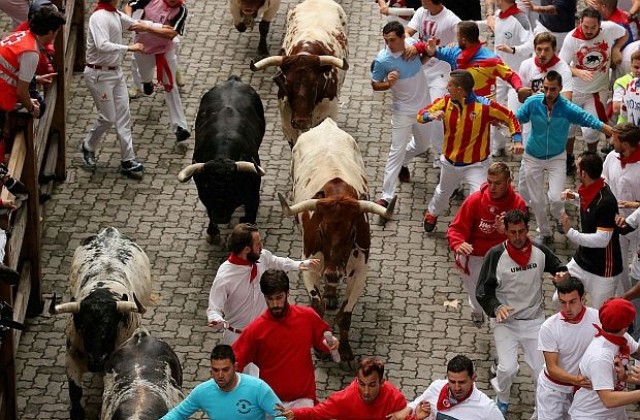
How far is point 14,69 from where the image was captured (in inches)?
578

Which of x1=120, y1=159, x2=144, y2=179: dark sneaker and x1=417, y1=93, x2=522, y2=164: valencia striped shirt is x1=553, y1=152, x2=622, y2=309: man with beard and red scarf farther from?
x1=120, y1=159, x2=144, y2=179: dark sneaker

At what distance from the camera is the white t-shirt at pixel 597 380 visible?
1194cm

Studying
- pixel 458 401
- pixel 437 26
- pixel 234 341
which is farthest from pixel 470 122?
pixel 458 401

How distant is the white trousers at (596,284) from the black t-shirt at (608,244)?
0.04 metres

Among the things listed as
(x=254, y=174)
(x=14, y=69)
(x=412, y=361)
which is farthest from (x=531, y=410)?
(x=14, y=69)

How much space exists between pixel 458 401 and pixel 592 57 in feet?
23.5

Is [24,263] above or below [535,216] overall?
below

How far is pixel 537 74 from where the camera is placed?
657 inches

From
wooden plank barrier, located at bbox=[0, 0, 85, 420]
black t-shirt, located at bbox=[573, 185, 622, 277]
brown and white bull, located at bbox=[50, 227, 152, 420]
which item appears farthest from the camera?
black t-shirt, located at bbox=[573, 185, 622, 277]

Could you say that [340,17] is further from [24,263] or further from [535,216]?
[24,263]

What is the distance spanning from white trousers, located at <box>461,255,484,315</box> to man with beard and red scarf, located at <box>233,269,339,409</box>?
8.86 feet

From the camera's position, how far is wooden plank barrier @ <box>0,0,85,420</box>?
13.9 metres

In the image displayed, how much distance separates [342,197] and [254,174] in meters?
2.02

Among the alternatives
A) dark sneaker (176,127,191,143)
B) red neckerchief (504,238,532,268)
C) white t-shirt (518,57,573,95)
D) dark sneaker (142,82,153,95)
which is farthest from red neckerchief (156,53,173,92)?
red neckerchief (504,238,532,268)
